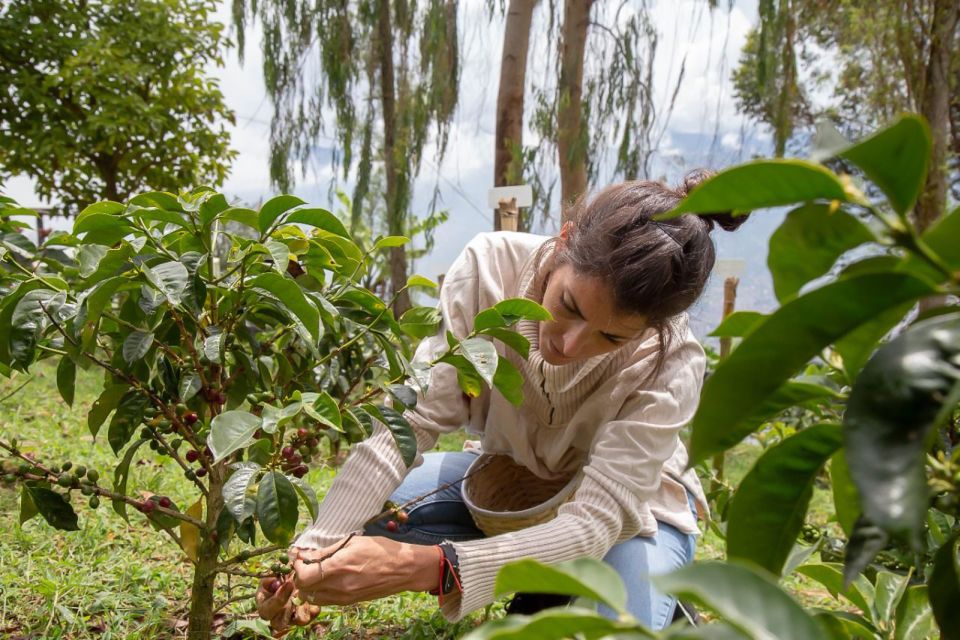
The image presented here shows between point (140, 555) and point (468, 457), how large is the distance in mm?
815

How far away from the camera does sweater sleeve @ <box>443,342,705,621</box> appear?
A: 3.91 ft

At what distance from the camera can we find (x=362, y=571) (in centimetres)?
109

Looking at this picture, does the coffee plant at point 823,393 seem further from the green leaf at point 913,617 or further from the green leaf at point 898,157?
the green leaf at point 913,617

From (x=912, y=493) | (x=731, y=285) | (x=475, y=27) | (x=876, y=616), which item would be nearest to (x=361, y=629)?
(x=876, y=616)

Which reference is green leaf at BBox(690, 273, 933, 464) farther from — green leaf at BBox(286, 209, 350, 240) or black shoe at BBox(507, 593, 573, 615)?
black shoe at BBox(507, 593, 573, 615)

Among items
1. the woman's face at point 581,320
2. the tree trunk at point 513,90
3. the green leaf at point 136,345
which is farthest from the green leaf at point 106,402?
the tree trunk at point 513,90

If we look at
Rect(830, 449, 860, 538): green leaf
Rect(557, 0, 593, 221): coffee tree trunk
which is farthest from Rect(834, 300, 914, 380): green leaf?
Rect(557, 0, 593, 221): coffee tree trunk

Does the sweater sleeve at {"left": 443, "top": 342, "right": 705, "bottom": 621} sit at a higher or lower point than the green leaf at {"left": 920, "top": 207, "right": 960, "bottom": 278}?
lower

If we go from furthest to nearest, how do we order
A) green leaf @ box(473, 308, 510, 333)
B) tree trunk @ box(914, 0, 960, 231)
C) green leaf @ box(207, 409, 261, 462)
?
1. tree trunk @ box(914, 0, 960, 231)
2. green leaf @ box(473, 308, 510, 333)
3. green leaf @ box(207, 409, 261, 462)

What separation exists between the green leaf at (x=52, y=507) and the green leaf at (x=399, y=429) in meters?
0.43

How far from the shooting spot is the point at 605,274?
119cm

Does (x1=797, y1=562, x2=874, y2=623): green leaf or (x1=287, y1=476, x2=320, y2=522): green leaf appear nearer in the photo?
(x1=797, y1=562, x2=874, y2=623): green leaf

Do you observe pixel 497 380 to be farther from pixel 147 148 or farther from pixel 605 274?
pixel 147 148

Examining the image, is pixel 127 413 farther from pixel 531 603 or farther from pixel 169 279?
pixel 531 603
